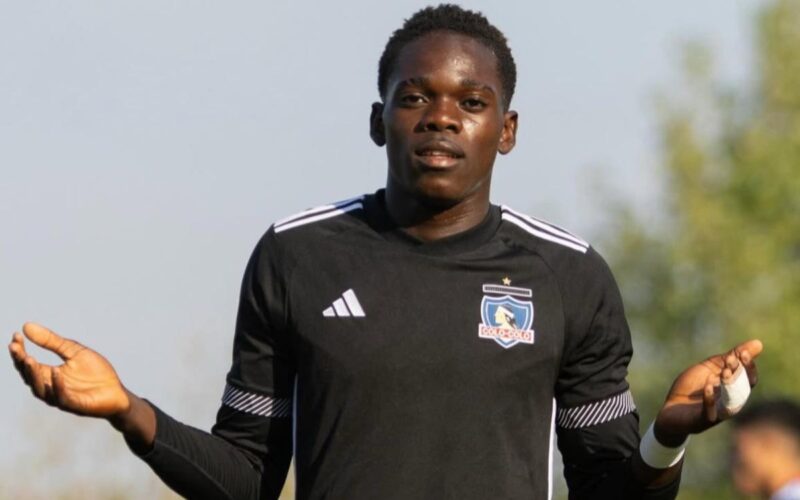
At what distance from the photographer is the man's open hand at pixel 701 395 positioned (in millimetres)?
7523

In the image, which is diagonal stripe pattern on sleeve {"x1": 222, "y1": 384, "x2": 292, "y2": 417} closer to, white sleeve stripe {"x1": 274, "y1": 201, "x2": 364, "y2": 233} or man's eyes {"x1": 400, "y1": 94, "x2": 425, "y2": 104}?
white sleeve stripe {"x1": 274, "y1": 201, "x2": 364, "y2": 233}

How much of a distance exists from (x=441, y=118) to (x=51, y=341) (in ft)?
5.76

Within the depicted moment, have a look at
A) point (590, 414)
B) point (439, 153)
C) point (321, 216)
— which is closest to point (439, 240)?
point (439, 153)

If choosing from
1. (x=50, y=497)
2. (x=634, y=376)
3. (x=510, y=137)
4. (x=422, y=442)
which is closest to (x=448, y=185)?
(x=510, y=137)

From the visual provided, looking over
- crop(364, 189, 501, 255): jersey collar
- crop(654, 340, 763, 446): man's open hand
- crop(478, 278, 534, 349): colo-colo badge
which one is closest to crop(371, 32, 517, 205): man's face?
crop(364, 189, 501, 255): jersey collar

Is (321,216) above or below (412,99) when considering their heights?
below

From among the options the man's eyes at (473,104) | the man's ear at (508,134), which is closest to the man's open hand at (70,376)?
the man's eyes at (473,104)

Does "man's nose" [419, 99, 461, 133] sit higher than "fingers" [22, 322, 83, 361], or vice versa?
"man's nose" [419, 99, 461, 133]

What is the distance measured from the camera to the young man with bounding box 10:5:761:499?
25.6 feet

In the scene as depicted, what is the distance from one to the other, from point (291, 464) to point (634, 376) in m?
31.2

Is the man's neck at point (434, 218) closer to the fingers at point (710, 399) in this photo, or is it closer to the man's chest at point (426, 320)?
the man's chest at point (426, 320)

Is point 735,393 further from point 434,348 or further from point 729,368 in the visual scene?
point 434,348

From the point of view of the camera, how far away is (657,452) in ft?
25.8

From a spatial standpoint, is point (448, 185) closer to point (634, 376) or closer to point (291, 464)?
point (291, 464)
